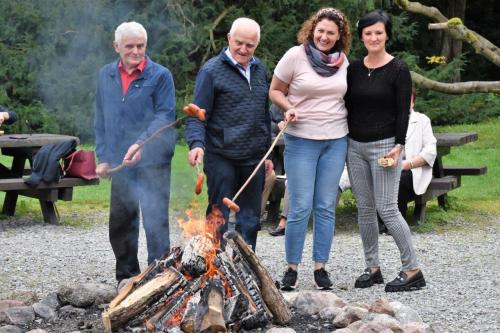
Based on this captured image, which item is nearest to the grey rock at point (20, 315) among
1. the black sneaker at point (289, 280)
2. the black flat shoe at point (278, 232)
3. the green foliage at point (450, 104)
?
the black sneaker at point (289, 280)

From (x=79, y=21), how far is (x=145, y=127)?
913 centimetres

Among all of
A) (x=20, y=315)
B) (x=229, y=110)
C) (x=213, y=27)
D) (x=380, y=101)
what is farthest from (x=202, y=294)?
(x=213, y=27)

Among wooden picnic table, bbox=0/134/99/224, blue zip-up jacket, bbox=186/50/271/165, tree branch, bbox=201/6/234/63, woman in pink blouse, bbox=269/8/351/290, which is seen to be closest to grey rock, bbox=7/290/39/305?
blue zip-up jacket, bbox=186/50/271/165

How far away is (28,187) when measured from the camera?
9.46 meters

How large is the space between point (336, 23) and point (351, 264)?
6.70ft

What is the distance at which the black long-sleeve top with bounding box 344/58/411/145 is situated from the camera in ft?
20.2

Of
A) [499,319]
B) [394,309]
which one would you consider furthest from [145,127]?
[499,319]

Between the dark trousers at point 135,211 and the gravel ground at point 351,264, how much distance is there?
0.89 feet

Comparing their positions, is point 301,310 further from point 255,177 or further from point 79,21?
point 79,21

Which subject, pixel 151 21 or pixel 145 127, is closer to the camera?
pixel 145 127

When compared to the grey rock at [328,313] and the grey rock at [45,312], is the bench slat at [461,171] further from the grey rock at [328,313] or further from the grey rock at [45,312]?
the grey rock at [45,312]

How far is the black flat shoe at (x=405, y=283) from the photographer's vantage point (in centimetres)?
629

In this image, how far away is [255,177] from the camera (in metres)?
6.12

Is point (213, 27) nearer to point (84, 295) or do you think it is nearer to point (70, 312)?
point (84, 295)
